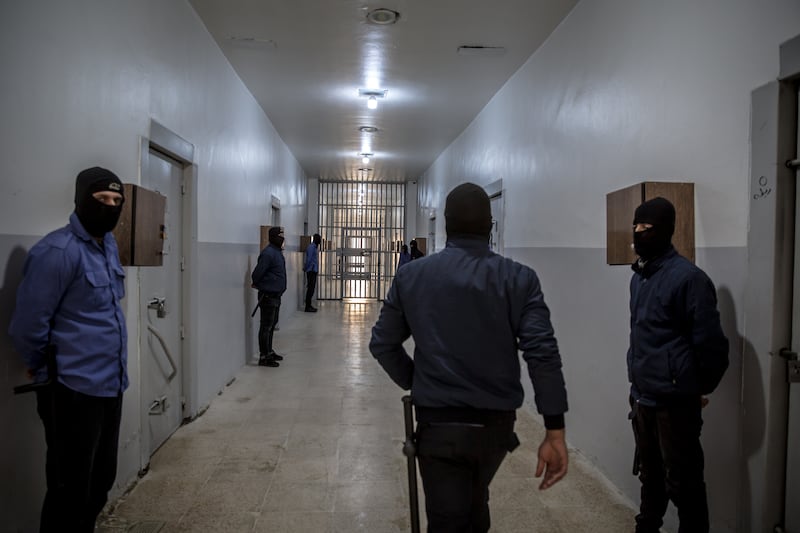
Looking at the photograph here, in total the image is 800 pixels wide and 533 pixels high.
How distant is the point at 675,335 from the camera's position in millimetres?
2268

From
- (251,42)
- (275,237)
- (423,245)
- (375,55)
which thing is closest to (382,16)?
(375,55)

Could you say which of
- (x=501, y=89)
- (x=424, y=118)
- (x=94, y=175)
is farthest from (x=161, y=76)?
(x=424, y=118)

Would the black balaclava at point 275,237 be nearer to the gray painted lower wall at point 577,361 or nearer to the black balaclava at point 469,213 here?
the gray painted lower wall at point 577,361

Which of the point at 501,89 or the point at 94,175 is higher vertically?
the point at 501,89

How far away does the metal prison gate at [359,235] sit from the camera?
15.3m

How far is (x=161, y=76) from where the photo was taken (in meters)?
3.69

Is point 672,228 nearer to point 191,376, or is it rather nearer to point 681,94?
point 681,94

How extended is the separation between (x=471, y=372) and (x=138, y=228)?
2.00 meters

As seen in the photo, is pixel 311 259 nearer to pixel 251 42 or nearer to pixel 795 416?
pixel 251 42

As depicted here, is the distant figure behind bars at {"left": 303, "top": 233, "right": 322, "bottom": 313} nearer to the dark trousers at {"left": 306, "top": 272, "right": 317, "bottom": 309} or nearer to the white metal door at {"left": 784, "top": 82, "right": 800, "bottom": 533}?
the dark trousers at {"left": 306, "top": 272, "right": 317, "bottom": 309}

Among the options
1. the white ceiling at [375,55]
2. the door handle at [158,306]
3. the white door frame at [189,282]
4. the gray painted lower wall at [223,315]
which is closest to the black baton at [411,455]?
the door handle at [158,306]

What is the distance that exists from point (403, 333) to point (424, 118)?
6.44 m

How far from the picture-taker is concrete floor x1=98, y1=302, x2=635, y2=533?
2893 mm

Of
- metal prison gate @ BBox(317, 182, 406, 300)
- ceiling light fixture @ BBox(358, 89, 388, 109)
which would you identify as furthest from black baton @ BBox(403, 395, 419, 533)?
metal prison gate @ BBox(317, 182, 406, 300)
